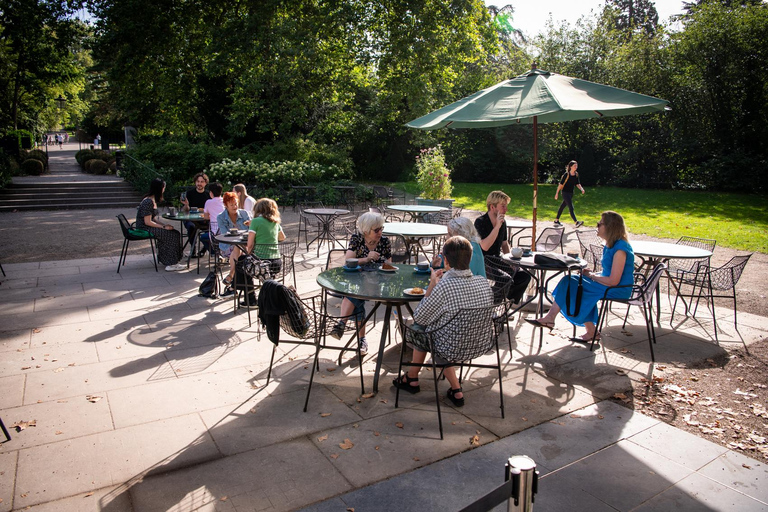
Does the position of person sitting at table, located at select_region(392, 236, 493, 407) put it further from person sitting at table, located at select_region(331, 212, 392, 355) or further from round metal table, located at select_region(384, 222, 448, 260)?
round metal table, located at select_region(384, 222, 448, 260)

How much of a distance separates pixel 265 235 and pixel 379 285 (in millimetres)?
2624

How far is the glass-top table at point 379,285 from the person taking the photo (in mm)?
4094

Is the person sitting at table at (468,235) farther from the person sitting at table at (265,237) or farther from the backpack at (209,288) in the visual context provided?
the backpack at (209,288)

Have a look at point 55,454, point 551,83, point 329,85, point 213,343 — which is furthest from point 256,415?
point 329,85

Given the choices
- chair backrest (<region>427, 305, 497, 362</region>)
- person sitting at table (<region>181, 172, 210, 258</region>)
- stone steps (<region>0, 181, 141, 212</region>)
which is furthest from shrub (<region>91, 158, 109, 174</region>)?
chair backrest (<region>427, 305, 497, 362</region>)

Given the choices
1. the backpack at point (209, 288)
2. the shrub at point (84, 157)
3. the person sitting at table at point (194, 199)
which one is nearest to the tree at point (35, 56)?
the shrub at point (84, 157)

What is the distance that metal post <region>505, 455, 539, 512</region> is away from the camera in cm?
186

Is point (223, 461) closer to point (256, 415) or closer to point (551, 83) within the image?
point (256, 415)

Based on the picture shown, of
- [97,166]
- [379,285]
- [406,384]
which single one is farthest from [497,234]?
[97,166]

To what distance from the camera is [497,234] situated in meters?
5.98

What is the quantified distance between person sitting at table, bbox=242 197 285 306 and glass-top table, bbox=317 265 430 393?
1.77 metres

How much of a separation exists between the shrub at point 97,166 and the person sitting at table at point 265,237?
23620mm

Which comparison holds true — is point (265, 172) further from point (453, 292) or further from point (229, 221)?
point (453, 292)

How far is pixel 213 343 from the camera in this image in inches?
212
